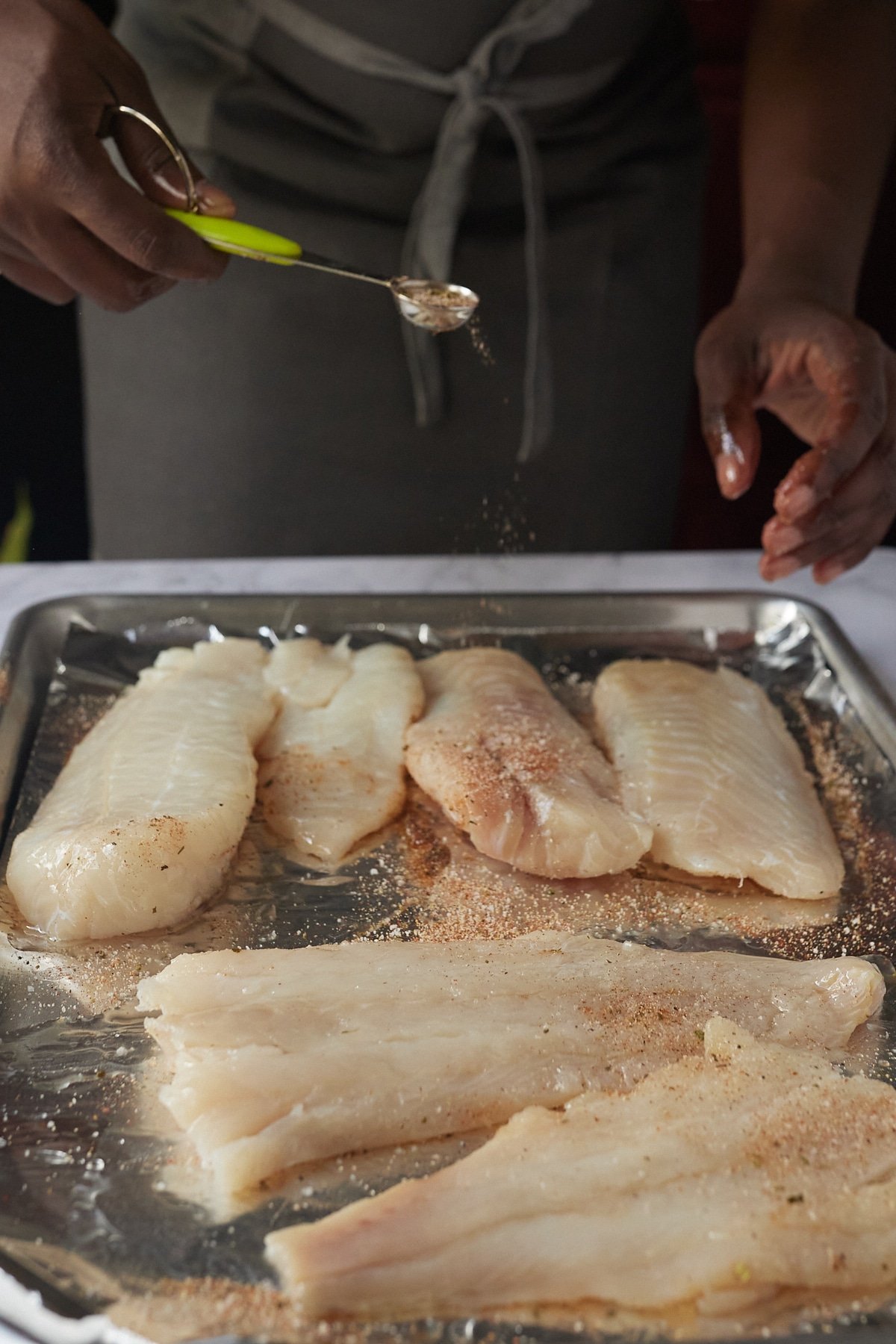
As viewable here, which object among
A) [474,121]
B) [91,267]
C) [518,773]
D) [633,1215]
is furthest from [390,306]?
[633,1215]

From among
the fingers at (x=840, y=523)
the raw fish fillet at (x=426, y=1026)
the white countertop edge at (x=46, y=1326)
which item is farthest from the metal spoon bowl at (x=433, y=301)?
the white countertop edge at (x=46, y=1326)

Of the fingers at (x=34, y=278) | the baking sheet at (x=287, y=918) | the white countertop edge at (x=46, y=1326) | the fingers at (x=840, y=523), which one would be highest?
the fingers at (x=34, y=278)

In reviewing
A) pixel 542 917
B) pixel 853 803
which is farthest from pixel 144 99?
pixel 853 803

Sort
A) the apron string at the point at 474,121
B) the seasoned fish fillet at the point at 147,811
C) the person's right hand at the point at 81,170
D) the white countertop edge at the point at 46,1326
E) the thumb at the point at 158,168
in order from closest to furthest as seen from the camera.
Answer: the white countertop edge at the point at 46,1326, the seasoned fish fillet at the point at 147,811, the person's right hand at the point at 81,170, the thumb at the point at 158,168, the apron string at the point at 474,121

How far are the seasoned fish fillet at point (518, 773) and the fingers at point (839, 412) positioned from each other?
1.72ft

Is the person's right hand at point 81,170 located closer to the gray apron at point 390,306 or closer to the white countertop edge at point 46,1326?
the gray apron at point 390,306

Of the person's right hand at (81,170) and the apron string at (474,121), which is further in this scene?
the apron string at (474,121)

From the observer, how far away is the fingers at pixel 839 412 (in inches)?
81.5

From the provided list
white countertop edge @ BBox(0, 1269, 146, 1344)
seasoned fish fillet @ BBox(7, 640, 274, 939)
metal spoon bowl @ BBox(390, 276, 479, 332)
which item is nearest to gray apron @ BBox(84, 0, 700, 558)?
metal spoon bowl @ BBox(390, 276, 479, 332)

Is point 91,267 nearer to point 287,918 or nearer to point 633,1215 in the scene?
point 287,918

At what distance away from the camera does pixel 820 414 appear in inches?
92.8

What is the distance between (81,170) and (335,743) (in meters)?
0.91

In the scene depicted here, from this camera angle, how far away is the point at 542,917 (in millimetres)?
1732

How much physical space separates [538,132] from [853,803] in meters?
1.58
